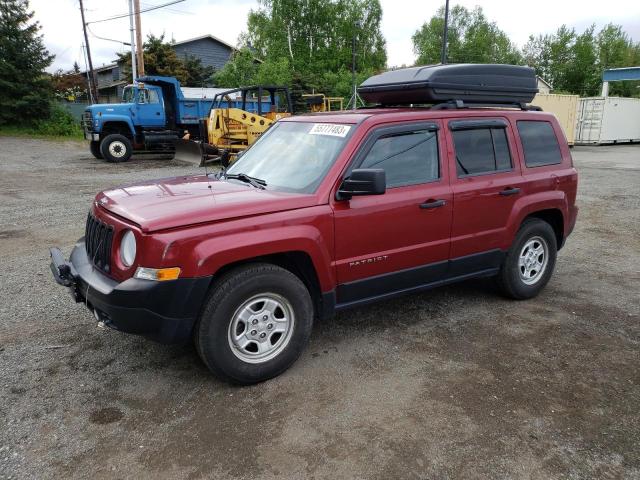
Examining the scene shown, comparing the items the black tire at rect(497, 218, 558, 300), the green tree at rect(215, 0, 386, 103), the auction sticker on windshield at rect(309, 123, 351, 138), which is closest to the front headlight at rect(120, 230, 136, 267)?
the auction sticker on windshield at rect(309, 123, 351, 138)

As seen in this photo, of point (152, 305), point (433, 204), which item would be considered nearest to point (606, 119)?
point (433, 204)

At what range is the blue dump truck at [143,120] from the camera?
1836 centimetres

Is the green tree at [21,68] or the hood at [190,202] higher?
the green tree at [21,68]

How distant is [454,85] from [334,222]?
1934mm

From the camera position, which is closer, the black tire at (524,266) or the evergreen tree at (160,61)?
the black tire at (524,266)

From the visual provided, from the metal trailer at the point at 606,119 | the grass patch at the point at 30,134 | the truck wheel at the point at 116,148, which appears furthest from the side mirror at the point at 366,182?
the metal trailer at the point at 606,119

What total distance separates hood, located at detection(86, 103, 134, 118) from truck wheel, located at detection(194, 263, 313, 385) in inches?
681

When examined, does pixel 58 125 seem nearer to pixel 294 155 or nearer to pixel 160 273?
pixel 294 155

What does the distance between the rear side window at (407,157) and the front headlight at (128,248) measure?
1727 mm

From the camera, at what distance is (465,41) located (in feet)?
221

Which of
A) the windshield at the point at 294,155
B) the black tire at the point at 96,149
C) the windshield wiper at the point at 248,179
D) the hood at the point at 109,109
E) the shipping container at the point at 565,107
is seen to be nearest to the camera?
the windshield at the point at 294,155

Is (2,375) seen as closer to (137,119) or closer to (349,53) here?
(137,119)

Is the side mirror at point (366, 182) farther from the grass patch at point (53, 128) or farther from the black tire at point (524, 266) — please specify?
the grass patch at point (53, 128)

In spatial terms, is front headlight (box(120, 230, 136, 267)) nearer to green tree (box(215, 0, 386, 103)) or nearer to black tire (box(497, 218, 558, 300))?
black tire (box(497, 218, 558, 300))
